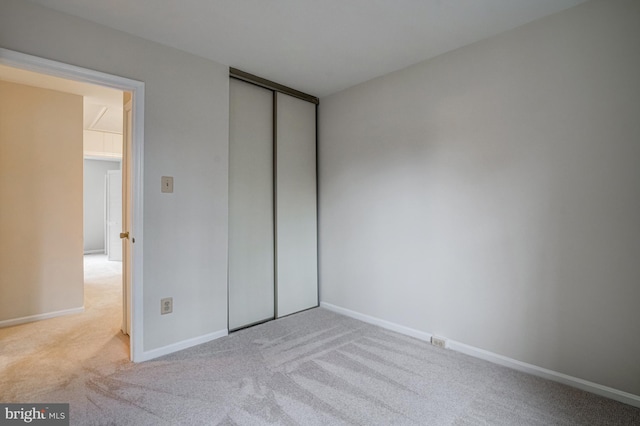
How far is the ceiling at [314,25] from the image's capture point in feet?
6.72

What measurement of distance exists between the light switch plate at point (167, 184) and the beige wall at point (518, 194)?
1831 mm

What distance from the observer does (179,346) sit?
2637mm

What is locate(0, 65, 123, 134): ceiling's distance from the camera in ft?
10.0

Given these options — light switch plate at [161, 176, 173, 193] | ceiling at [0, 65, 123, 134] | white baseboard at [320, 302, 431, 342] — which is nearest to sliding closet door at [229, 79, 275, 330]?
light switch plate at [161, 176, 173, 193]

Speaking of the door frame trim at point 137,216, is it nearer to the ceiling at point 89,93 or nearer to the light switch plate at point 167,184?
the light switch plate at point 167,184

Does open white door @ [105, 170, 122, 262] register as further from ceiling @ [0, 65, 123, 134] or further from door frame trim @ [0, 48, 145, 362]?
door frame trim @ [0, 48, 145, 362]

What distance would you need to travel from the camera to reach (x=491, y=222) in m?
2.45

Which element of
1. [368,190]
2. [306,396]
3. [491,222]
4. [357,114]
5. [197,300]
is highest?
[357,114]

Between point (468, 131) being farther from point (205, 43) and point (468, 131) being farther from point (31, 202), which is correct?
point (31, 202)

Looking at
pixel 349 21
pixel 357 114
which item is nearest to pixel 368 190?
pixel 357 114

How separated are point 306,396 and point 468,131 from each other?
229 centimetres

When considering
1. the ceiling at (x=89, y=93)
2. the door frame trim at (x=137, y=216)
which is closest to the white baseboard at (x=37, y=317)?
the door frame trim at (x=137, y=216)

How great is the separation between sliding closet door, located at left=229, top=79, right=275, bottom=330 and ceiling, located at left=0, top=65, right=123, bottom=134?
4.71 feet

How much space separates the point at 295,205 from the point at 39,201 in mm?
2738
